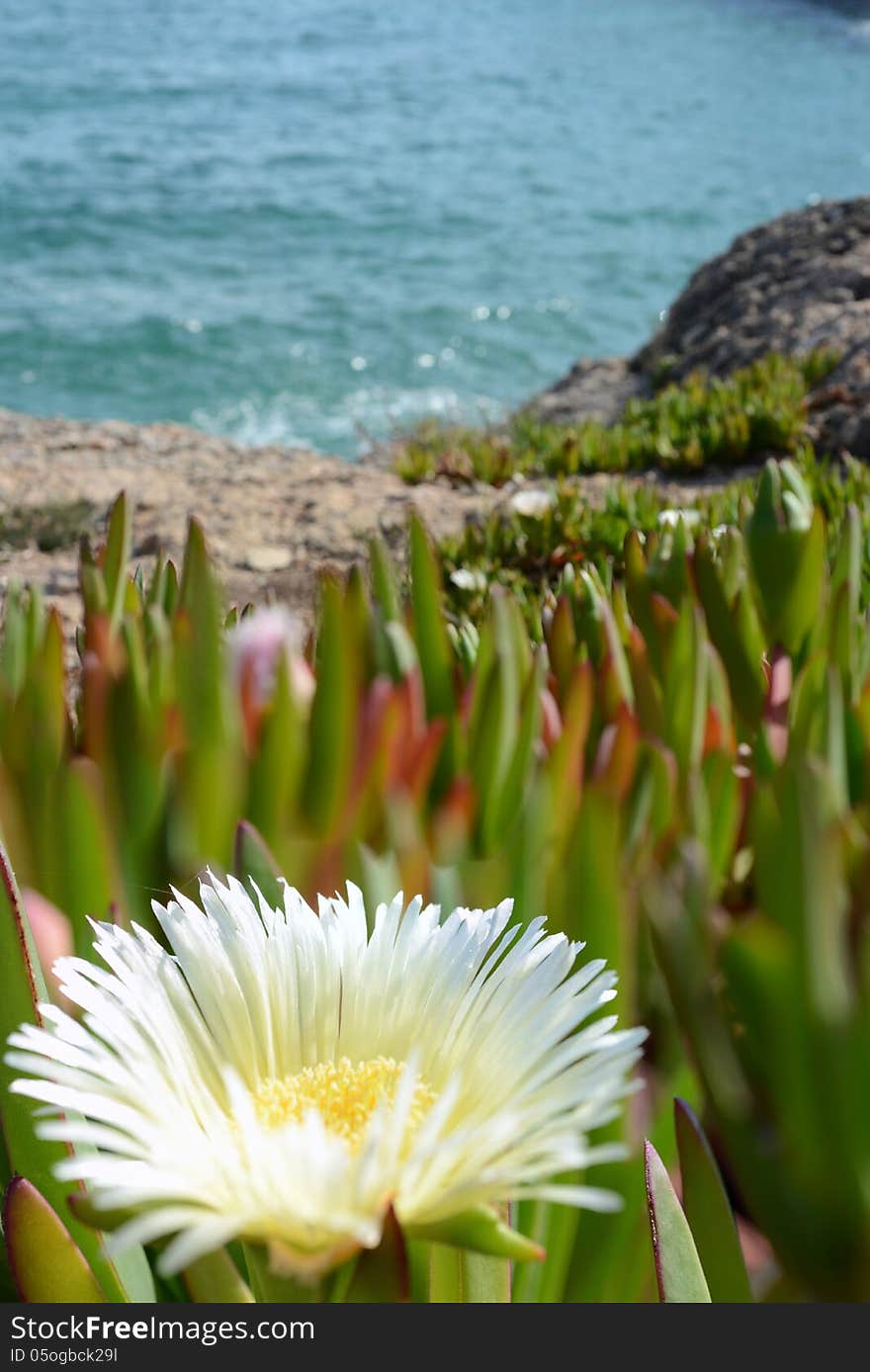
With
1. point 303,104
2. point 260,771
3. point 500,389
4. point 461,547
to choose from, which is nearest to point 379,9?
point 303,104

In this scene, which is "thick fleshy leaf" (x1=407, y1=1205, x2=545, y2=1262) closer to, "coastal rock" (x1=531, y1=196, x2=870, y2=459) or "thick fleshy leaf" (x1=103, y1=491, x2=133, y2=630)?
"thick fleshy leaf" (x1=103, y1=491, x2=133, y2=630)

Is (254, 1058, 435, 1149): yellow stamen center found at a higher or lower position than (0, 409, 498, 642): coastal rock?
higher

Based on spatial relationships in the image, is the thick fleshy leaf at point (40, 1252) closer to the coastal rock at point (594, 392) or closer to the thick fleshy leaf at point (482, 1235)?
the thick fleshy leaf at point (482, 1235)

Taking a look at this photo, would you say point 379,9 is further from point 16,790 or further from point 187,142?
point 16,790

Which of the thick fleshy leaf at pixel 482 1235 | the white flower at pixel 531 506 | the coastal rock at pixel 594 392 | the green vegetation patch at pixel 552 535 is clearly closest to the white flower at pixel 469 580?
the green vegetation patch at pixel 552 535

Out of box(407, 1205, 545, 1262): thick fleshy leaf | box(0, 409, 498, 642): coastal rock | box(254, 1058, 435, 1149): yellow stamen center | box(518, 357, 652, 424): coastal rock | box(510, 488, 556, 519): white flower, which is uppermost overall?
box(407, 1205, 545, 1262): thick fleshy leaf

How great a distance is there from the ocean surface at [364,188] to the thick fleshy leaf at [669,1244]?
575 centimetres

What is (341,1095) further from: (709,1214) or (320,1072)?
(709,1214)

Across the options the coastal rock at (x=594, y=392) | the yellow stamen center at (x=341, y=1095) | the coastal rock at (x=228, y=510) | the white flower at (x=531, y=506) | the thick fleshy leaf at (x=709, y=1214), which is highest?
the yellow stamen center at (x=341, y=1095)

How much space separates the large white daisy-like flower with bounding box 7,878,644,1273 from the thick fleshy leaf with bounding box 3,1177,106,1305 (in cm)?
14

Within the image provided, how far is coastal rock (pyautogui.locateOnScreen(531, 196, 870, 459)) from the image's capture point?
4465 millimetres

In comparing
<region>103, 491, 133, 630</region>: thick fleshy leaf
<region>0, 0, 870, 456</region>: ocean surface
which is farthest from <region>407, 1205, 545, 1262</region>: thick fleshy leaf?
<region>0, 0, 870, 456</region>: ocean surface

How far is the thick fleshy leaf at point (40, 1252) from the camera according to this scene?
1.83 feet

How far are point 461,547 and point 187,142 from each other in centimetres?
2055
